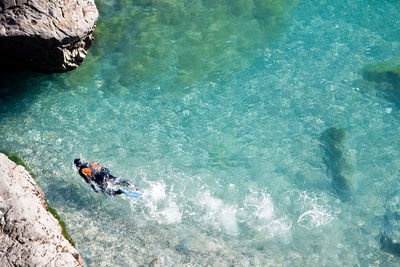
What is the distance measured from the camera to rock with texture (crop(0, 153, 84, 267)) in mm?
5594

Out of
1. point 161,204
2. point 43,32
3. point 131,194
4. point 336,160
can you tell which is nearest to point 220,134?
point 161,204

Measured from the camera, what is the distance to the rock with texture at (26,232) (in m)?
5.59

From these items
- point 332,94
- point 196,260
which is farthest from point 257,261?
point 332,94

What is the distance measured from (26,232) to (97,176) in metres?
2.75

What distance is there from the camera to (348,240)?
30.1 ft

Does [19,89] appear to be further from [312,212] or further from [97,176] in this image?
[312,212]

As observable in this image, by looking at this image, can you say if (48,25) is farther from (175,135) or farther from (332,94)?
(332,94)

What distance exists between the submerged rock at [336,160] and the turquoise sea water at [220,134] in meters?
0.04

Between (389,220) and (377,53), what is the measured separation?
19.2 ft

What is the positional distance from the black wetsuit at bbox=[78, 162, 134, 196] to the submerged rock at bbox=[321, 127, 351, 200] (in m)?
5.32

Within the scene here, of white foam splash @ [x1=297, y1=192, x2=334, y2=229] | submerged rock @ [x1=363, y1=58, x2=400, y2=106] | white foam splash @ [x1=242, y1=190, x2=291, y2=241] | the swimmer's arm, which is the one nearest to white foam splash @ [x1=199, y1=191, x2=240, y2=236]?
white foam splash @ [x1=242, y1=190, x2=291, y2=241]

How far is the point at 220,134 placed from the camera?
1049cm

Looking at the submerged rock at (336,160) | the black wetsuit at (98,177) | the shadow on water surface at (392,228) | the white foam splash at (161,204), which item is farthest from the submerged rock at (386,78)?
the black wetsuit at (98,177)

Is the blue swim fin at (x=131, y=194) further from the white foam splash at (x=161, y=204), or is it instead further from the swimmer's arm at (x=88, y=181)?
the swimmer's arm at (x=88, y=181)
